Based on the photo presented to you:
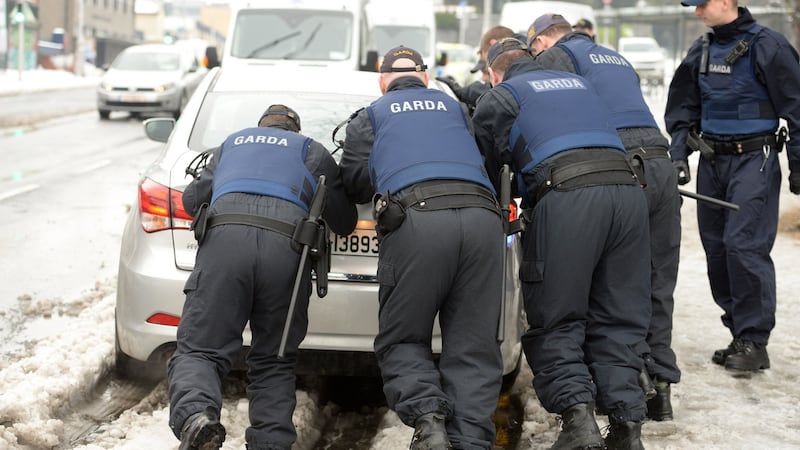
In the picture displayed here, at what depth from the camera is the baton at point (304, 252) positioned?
4.06m

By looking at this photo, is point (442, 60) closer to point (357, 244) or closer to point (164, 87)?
point (164, 87)

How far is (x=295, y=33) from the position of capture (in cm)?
1598

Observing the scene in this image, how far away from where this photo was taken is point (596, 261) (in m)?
4.36

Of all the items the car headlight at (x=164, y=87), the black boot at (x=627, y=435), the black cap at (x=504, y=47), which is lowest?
the car headlight at (x=164, y=87)

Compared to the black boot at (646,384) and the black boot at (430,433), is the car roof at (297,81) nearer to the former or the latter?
the black boot at (646,384)

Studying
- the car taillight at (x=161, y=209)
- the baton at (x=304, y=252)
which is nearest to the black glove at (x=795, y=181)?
the baton at (x=304, y=252)

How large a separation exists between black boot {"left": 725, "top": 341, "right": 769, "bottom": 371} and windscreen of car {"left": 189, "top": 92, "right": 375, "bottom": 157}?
2.37 meters

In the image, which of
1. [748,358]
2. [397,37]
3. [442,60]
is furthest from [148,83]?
[748,358]

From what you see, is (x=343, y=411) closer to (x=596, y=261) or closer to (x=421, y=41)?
(x=596, y=261)

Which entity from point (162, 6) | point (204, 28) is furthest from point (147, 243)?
point (204, 28)

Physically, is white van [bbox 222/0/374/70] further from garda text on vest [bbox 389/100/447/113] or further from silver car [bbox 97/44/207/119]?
garda text on vest [bbox 389/100/447/113]

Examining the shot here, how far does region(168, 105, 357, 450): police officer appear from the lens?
4047 mm

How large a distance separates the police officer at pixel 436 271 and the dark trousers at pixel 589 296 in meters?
0.27

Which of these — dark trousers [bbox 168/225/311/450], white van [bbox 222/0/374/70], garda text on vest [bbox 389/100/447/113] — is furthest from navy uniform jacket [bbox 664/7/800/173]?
white van [bbox 222/0/374/70]
